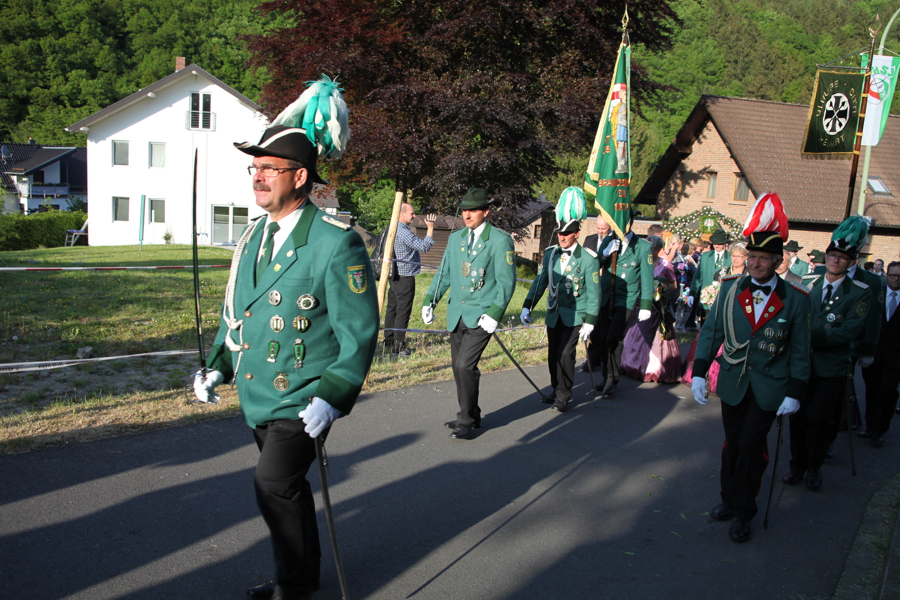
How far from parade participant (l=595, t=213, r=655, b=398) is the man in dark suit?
7.69 ft

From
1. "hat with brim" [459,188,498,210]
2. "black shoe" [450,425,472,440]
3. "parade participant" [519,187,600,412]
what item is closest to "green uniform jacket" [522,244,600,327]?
"parade participant" [519,187,600,412]

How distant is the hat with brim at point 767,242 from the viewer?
4.42m

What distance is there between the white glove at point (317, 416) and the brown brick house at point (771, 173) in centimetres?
2600

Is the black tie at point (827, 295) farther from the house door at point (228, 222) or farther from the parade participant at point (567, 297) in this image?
the house door at point (228, 222)

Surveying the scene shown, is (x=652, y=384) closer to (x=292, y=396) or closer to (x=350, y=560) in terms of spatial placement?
(x=350, y=560)

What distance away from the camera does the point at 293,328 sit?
9.78ft

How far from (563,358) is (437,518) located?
3116 millimetres

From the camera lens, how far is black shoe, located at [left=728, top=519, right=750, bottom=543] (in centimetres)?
436

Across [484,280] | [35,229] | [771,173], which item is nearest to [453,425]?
[484,280]

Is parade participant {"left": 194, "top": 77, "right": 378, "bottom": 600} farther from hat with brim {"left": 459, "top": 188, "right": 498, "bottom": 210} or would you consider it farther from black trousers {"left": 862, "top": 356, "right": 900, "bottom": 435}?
black trousers {"left": 862, "top": 356, "right": 900, "bottom": 435}

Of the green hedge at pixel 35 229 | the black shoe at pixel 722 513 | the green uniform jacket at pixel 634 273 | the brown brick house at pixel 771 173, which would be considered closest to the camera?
the black shoe at pixel 722 513

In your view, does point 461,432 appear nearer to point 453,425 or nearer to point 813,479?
point 453,425

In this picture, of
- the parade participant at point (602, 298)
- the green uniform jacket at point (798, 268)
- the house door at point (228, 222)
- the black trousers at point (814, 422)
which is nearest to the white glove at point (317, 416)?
the black trousers at point (814, 422)

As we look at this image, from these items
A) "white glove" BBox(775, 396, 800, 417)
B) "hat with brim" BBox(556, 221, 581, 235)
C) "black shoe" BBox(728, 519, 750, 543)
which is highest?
"hat with brim" BBox(556, 221, 581, 235)
